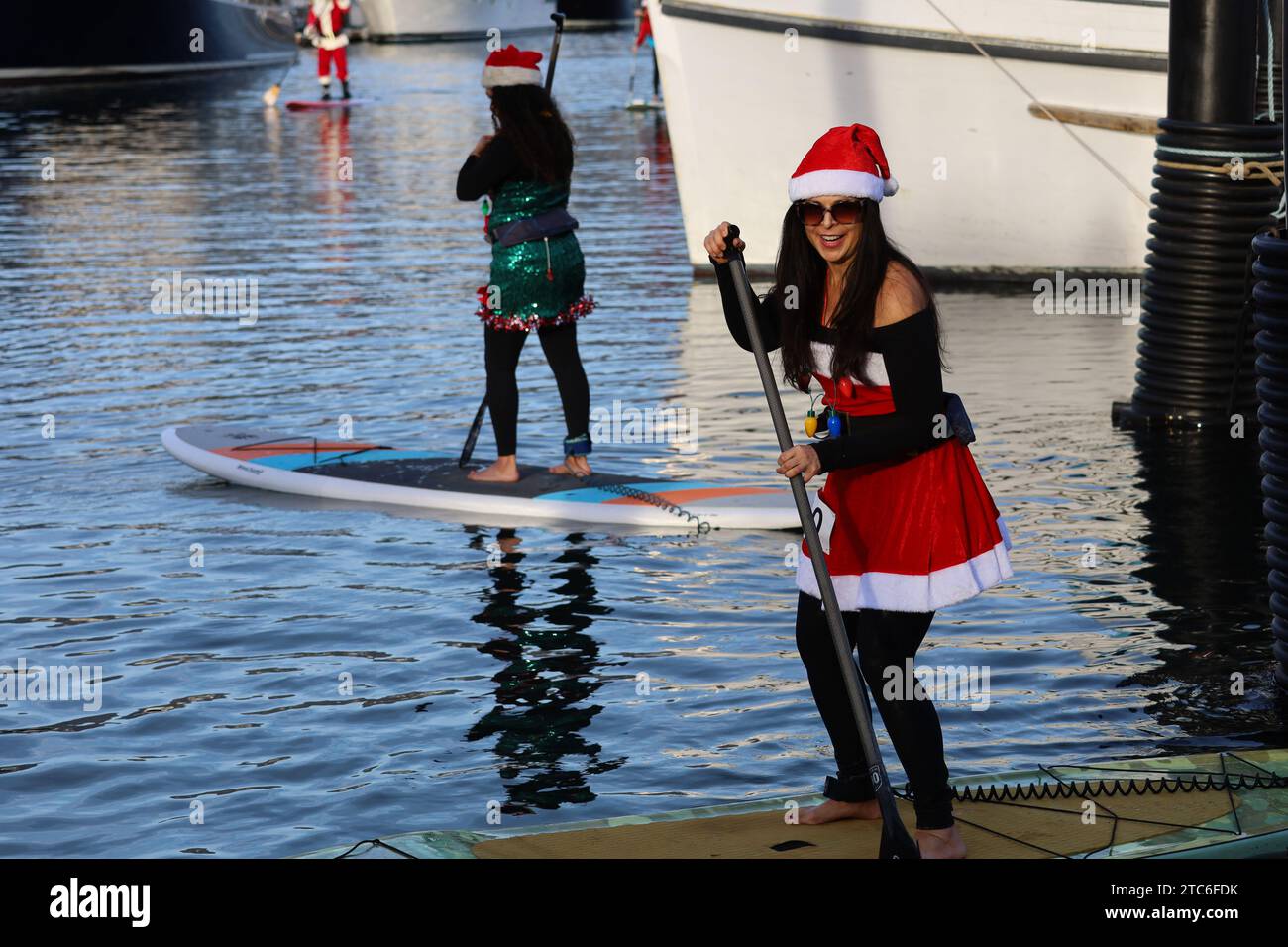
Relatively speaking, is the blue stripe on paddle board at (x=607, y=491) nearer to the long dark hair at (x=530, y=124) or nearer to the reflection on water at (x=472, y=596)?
the reflection on water at (x=472, y=596)

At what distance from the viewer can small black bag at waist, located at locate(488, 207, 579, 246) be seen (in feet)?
28.7

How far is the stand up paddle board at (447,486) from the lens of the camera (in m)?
8.55

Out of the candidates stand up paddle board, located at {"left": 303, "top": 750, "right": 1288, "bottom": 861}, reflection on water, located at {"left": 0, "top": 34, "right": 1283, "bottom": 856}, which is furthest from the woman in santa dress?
reflection on water, located at {"left": 0, "top": 34, "right": 1283, "bottom": 856}

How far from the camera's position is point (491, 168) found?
Result: 8562 mm

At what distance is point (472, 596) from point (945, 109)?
26.2 feet

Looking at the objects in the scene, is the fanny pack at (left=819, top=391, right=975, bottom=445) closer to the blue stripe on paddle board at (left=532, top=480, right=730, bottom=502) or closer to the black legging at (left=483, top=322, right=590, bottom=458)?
the blue stripe on paddle board at (left=532, top=480, right=730, bottom=502)

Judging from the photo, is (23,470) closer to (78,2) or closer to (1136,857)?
(1136,857)

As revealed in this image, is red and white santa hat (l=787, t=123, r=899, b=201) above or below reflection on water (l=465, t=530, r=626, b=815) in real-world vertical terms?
above

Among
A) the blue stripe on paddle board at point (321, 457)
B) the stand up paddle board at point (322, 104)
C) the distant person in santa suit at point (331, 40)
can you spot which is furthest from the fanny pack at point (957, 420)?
the distant person in santa suit at point (331, 40)

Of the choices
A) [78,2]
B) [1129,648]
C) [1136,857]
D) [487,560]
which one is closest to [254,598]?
[487,560]

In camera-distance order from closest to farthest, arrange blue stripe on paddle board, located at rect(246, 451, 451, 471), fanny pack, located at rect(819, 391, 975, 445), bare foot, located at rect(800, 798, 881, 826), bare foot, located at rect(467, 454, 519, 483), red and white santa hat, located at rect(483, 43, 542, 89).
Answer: fanny pack, located at rect(819, 391, 975, 445), bare foot, located at rect(800, 798, 881, 826), red and white santa hat, located at rect(483, 43, 542, 89), bare foot, located at rect(467, 454, 519, 483), blue stripe on paddle board, located at rect(246, 451, 451, 471)

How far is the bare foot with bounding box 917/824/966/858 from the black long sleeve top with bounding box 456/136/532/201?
180 inches

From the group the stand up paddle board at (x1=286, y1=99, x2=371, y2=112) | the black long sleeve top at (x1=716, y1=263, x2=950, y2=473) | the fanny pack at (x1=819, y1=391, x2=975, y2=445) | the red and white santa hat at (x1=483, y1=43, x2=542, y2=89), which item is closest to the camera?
the black long sleeve top at (x1=716, y1=263, x2=950, y2=473)
